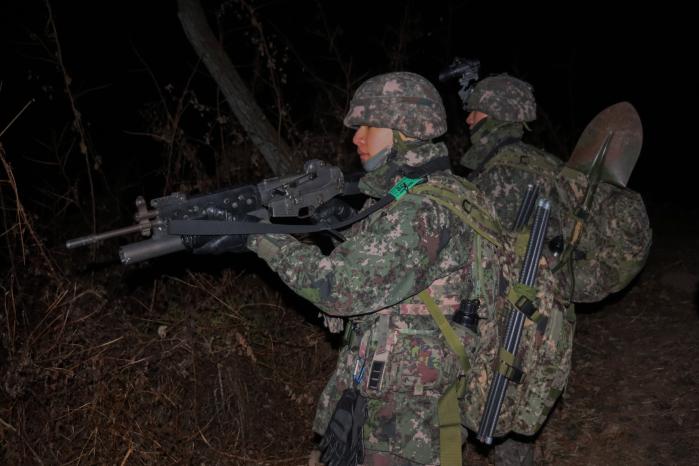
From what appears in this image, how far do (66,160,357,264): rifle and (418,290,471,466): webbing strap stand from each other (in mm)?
617

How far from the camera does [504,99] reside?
4.20 metres

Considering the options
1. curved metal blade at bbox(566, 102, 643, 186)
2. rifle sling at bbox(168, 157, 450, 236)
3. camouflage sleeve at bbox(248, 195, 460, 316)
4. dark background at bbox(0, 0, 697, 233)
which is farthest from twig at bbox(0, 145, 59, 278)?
dark background at bbox(0, 0, 697, 233)

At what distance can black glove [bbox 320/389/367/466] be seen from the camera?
2533mm

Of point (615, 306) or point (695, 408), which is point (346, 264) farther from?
point (615, 306)

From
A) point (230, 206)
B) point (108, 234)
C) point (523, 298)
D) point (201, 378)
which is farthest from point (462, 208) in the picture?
point (201, 378)

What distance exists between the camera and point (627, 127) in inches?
166

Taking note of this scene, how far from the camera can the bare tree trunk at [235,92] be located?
5523mm

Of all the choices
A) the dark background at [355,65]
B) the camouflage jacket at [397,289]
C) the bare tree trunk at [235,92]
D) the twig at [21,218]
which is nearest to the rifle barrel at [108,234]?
the camouflage jacket at [397,289]

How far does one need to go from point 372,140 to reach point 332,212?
42 centimetres

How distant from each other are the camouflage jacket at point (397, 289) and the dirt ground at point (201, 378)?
153 cm

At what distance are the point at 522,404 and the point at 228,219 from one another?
5.41ft

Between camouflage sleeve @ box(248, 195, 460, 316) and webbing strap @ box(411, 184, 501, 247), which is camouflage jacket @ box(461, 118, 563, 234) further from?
camouflage sleeve @ box(248, 195, 460, 316)

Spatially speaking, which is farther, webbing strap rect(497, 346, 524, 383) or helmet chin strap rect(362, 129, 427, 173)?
webbing strap rect(497, 346, 524, 383)

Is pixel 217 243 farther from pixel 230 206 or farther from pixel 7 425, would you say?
pixel 7 425
